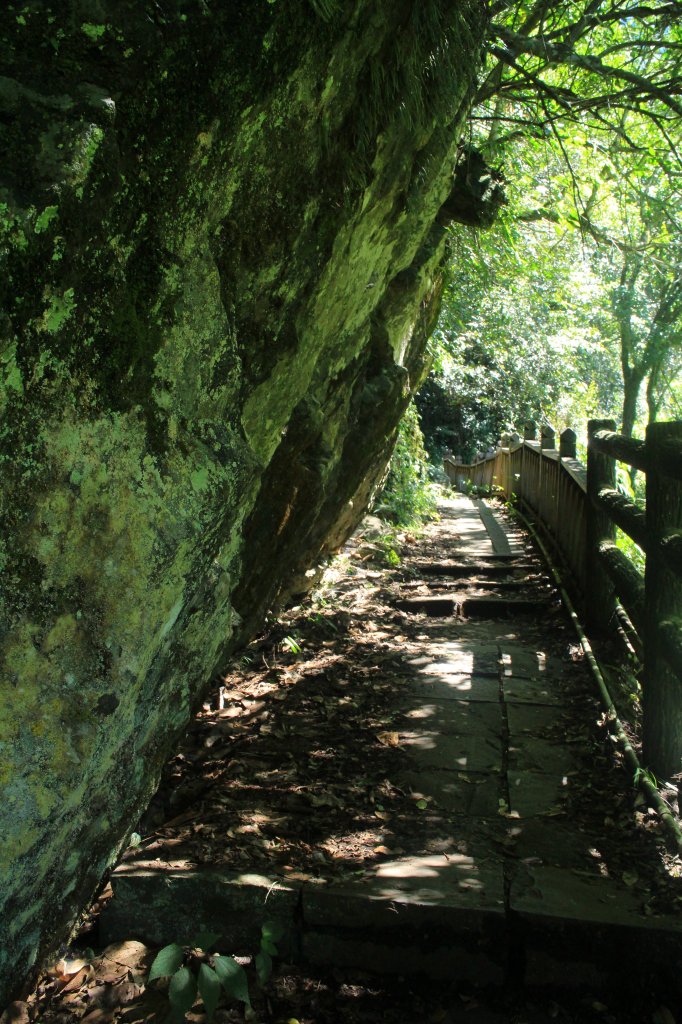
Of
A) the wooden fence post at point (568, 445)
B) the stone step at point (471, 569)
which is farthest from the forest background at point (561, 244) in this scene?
the stone step at point (471, 569)

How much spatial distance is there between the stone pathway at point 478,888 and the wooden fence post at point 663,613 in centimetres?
34

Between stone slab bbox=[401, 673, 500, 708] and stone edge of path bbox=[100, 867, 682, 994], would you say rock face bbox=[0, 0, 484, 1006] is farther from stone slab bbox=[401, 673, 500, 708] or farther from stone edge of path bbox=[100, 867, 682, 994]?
stone slab bbox=[401, 673, 500, 708]

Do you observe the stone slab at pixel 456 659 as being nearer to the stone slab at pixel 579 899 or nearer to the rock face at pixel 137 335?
the stone slab at pixel 579 899

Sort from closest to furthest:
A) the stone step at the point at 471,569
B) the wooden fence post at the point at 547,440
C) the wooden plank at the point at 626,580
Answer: the wooden plank at the point at 626,580
the stone step at the point at 471,569
the wooden fence post at the point at 547,440

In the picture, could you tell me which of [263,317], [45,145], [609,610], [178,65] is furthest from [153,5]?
[609,610]

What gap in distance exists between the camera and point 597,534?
539 cm

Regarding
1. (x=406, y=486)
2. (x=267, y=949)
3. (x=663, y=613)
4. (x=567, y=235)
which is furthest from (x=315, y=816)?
(x=567, y=235)

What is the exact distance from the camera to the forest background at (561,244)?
19.4 feet

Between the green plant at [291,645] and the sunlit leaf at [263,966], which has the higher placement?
the green plant at [291,645]

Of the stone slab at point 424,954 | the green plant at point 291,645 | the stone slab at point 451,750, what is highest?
the green plant at point 291,645

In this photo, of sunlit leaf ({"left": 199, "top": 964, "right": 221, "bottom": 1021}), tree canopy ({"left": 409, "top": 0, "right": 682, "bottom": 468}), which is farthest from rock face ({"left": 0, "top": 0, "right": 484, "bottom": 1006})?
tree canopy ({"left": 409, "top": 0, "right": 682, "bottom": 468})

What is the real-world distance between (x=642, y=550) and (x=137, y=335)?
2784 millimetres

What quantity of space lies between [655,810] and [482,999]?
3.53 feet

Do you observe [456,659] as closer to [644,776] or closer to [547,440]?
[644,776]
